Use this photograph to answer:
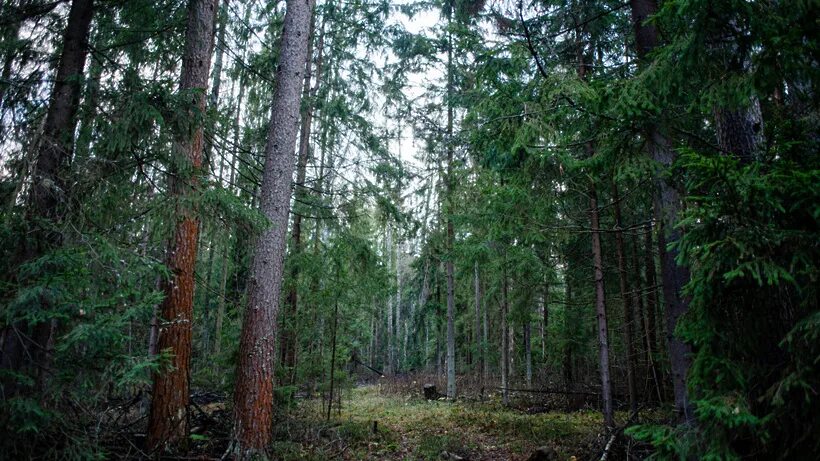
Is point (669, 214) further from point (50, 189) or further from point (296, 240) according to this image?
point (296, 240)

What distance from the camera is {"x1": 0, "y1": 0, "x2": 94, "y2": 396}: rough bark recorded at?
4.05 m

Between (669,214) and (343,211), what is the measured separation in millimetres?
6623

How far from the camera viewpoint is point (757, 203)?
2771mm

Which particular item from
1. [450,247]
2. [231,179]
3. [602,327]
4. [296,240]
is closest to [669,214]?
[602,327]

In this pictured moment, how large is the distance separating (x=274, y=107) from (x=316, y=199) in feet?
12.5

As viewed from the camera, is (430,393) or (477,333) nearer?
(430,393)

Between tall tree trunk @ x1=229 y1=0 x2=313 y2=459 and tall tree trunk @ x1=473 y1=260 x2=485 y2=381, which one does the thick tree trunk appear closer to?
tall tree trunk @ x1=229 y1=0 x2=313 y2=459

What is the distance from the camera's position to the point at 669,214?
4941 millimetres

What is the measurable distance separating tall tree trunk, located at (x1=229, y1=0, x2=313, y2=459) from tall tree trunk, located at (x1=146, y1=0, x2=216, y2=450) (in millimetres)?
871

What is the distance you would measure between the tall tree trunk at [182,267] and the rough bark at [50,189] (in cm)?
110

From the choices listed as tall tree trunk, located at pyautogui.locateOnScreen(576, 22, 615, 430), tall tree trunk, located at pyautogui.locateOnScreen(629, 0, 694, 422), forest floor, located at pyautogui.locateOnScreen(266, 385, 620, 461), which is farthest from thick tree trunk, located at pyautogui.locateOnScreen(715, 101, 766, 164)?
forest floor, located at pyautogui.locateOnScreen(266, 385, 620, 461)

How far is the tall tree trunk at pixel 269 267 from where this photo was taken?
17.9 feet

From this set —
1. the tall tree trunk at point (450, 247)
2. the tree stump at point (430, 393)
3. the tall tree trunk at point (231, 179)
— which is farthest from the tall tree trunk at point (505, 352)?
the tall tree trunk at point (231, 179)

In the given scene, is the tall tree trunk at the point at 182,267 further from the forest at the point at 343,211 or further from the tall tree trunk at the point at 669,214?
the tall tree trunk at the point at 669,214
